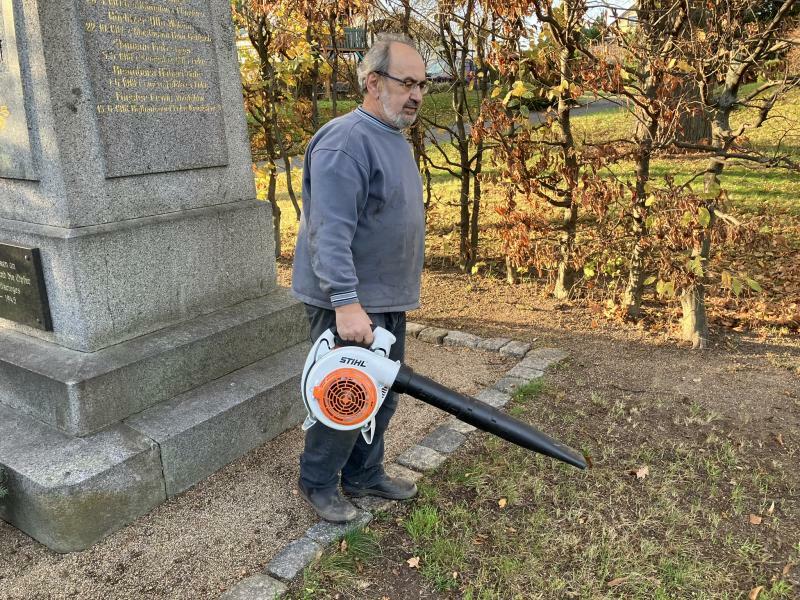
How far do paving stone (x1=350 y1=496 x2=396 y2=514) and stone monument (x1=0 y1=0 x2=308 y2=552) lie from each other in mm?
738

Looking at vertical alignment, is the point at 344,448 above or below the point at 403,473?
above

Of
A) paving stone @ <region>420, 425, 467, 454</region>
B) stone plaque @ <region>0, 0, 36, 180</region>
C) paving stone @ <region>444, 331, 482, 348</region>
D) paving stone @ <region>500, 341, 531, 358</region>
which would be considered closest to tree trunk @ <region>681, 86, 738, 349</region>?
paving stone @ <region>500, 341, 531, 358</region>

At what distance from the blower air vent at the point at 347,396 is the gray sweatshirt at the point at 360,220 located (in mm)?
278

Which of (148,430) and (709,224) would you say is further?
(709,224)

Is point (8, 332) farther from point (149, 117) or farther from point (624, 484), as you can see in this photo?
point (624, 484)

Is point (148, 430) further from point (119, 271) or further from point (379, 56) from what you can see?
point (379, 56)

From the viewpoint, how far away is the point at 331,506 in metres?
2.77

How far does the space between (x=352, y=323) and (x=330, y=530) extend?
97 centimetres

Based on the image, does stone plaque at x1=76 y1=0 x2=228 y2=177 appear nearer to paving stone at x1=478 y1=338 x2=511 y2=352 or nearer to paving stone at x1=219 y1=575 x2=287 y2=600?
paving stone at x1=219 y1=575 x2=287 y2=600

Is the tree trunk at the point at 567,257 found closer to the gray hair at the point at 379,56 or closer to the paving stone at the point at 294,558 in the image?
the gray hair at the point at 379,56

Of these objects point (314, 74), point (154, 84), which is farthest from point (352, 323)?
point (314, 74)

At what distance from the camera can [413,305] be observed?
269cm

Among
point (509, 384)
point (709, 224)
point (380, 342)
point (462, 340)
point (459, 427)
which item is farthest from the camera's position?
point (462, 340)

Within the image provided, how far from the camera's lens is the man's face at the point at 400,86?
7.95 feet
